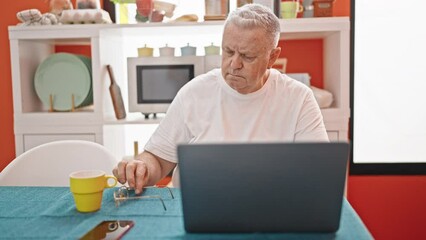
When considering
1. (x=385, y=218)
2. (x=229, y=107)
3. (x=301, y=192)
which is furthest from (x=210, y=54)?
(x=301, y=192)

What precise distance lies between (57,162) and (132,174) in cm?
61

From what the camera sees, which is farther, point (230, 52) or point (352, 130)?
point (352, 130)

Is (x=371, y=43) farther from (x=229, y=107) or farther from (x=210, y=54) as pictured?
(x=229, y=107)

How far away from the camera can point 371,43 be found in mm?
2660

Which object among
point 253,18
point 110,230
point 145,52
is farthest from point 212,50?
point 110,230

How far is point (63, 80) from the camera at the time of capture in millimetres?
2453

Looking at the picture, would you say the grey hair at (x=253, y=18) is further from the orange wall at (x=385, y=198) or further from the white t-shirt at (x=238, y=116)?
the orange wall at (x=385, y=198)

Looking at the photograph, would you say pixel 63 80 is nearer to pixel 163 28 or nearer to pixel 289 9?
pixel 163 28

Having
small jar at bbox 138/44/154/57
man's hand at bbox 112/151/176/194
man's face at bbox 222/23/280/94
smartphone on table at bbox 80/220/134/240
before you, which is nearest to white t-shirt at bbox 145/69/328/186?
man's face at bbox 222/23/280/94

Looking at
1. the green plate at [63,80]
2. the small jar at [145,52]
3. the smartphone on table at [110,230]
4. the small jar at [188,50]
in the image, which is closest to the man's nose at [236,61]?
the smartphone on table at [110,230]

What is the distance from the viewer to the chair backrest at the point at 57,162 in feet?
5.75

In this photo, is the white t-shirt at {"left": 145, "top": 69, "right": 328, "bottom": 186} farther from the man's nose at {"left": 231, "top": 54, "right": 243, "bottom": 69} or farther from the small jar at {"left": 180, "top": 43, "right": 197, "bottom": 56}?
the small jar at {"left": 180, "top": 43, "right": 197, "bottom": 56}

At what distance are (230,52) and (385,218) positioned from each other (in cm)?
176

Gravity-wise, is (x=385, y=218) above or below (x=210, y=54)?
below
